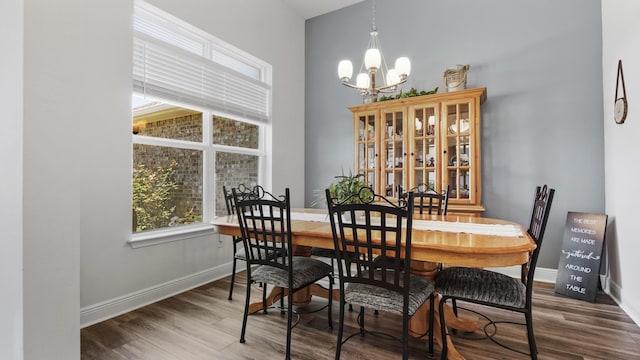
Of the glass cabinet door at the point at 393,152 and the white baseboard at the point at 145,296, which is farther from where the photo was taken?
the glass cabinet door at the point at 393,152

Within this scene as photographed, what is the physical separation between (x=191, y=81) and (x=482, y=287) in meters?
3.05

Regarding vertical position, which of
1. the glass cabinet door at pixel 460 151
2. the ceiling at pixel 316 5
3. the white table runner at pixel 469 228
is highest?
the ceiling at pixel 316 5

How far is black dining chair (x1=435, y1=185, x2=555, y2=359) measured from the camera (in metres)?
1.66

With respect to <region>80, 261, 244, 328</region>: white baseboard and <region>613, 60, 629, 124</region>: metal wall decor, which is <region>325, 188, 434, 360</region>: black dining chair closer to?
<region>80, 261, 244, 328</region>: white baseboard

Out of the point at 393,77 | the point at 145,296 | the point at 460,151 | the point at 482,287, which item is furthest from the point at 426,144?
the point at 145,296

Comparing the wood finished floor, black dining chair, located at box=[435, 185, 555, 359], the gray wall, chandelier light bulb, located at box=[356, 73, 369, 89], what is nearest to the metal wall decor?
the gray wall

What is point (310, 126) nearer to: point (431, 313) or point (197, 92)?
point (197, 92)

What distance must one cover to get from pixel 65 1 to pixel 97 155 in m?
1.29

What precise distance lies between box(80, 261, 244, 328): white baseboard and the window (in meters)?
0.43

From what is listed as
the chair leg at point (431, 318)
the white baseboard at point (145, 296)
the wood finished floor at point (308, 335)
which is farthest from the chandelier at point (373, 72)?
the white baseboard at point (145, 296)

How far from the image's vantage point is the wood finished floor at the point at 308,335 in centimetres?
193

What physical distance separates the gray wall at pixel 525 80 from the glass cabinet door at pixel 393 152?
540 mm

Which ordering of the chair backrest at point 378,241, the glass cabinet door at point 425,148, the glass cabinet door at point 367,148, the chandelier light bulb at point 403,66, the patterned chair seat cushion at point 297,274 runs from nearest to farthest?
1. the chair backrest at point 378,241
2. the patterned chair seat cushion at point 297,274
3. the chandelier light bulb at point 403,66
4. the glass cabinet door at point 425,148
5. the glass cabinet door at point 367,148

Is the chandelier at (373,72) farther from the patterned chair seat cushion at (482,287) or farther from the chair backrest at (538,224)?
the patterned chair seat cushion at (482,287)
